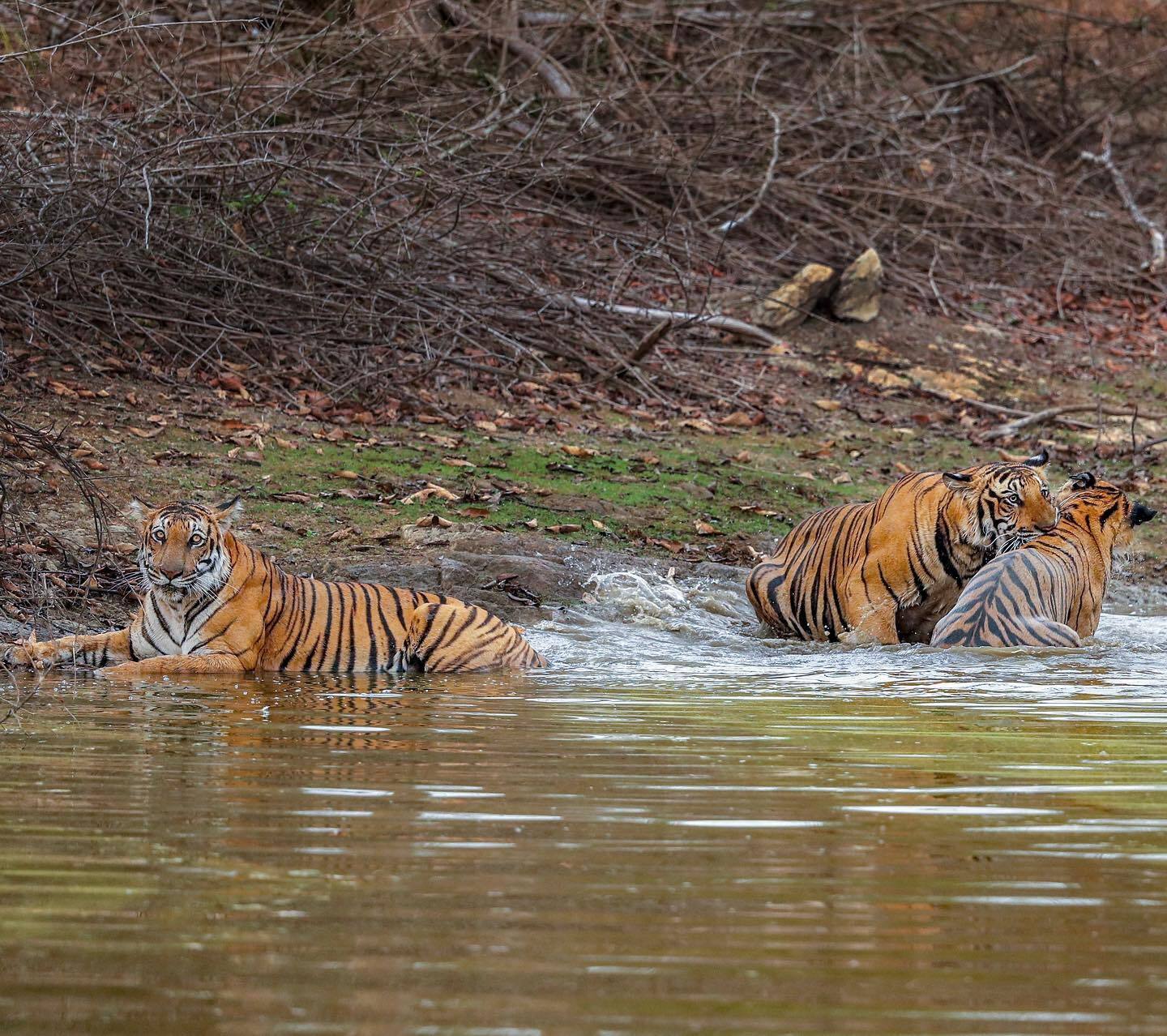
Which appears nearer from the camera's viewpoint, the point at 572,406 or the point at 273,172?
the point at 273,172

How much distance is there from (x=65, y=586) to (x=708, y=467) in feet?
17.1

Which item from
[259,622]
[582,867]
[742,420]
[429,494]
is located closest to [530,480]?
[429,494]

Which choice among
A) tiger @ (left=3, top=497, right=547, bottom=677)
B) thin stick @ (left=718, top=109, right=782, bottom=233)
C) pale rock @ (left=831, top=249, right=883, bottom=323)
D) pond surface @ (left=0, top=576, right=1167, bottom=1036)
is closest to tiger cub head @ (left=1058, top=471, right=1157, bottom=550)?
pond surface @ (left=0, top=576, right=1167, bottom=1036)

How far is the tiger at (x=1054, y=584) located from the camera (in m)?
8.14

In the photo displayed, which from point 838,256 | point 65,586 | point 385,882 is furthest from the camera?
point 838,256

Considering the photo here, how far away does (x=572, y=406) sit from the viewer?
13445 mm

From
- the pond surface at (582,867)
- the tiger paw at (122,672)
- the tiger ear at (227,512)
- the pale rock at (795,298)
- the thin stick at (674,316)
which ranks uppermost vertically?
the pale rock at (795,298)

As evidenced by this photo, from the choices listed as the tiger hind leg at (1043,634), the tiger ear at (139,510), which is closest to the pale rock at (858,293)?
the tiger hind leg at (1043,634)

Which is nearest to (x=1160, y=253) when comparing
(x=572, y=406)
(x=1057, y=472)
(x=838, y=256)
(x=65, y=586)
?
(x=838, y=256)

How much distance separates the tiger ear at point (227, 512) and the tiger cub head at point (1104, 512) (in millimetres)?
4237

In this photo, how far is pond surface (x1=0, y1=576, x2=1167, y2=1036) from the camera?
241 cm

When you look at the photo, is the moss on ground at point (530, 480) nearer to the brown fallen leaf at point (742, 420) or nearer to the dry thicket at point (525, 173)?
the brown fallen leaf at point (742, 420)

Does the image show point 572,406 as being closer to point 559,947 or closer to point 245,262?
point 245,262

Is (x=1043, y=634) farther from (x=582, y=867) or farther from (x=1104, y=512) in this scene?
(x=582, y=867)
